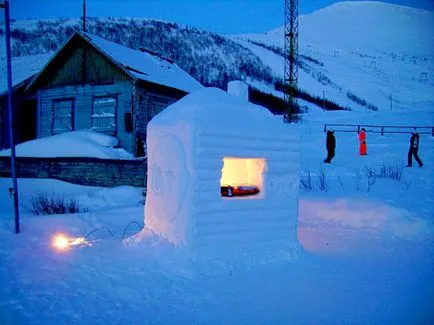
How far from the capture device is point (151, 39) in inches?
2235

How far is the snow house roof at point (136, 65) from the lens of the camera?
13.4m

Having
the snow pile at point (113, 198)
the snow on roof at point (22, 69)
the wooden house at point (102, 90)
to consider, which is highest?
the snow on roof at point (22, 69)

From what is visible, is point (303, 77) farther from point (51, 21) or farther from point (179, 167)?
point (179, 167)

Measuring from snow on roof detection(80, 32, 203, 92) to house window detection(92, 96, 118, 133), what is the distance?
60.0 inches

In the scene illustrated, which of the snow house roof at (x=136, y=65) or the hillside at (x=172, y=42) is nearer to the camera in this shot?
the snow house roof at (x=136, y=65)

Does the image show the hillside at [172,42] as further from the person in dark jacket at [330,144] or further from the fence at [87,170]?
the fence at [87,170]

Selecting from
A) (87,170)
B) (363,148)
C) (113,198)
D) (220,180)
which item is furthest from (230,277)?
(363,148)

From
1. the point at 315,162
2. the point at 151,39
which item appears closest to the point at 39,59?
the point at 315,162

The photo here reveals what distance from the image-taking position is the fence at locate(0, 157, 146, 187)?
432 inches

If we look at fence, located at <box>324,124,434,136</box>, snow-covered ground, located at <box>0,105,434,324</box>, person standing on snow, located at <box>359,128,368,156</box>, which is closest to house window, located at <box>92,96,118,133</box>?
snow-covered ground, located at <box>0,105,434,324</box>

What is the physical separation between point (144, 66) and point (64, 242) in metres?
11.6

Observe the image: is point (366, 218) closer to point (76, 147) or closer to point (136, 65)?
point (76, 147)

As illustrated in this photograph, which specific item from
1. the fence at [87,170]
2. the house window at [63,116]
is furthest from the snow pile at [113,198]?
the house window at [63,116]

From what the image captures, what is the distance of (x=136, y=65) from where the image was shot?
14.3 metres
